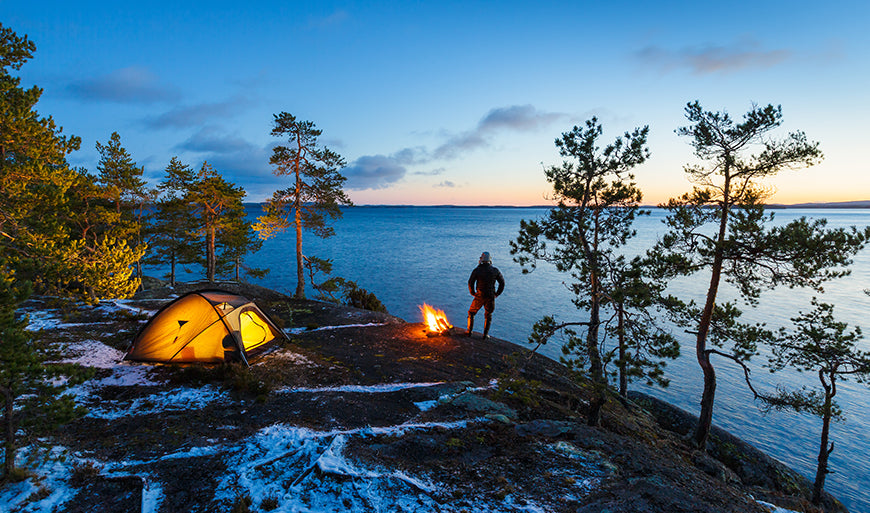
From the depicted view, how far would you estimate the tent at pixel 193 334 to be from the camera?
987cm

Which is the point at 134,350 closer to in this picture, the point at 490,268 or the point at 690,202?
the point at 490,268

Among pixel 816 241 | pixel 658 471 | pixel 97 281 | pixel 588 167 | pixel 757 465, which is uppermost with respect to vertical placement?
pixel 588 167

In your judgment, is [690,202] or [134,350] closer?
[134,350]

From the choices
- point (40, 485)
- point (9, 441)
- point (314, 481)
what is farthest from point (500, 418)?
point (9, 441)

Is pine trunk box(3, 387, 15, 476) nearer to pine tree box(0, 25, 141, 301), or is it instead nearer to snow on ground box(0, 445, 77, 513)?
snow on ground box(0, 445, 77, 513)

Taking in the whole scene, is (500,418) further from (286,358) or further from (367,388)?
(286,358)

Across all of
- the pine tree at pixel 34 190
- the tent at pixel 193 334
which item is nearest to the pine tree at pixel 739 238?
the tent at pixel 193 334

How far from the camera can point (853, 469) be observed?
17.8m

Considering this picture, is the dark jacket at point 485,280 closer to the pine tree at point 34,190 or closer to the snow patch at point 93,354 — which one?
the snow patch at point 93,354

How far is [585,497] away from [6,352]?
8.09m

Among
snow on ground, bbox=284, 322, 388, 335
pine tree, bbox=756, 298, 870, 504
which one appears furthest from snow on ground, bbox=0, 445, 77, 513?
pine tree, bbox=756, 298, 870, 504

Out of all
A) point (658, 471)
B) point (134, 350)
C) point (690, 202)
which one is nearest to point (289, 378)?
point (134, 350)

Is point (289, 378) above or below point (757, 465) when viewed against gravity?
above

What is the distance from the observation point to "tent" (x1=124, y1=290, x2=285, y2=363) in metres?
9.87
